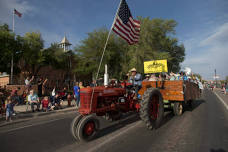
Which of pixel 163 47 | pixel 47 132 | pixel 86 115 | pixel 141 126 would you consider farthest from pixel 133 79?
pixel 163 47

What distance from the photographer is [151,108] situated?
484 centimetres

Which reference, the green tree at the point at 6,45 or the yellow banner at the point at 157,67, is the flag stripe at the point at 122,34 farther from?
the green tree at the point at 6,45

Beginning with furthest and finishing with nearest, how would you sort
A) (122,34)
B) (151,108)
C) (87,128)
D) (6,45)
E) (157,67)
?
1. (6,45)
2. (157,67)
3. (122,34)
4. (151,108)
5. (87,128)

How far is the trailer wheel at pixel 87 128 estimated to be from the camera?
3.43m

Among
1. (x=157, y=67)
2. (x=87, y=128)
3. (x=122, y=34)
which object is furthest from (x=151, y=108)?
(x=157, y=67)

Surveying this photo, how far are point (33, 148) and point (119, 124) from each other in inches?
103

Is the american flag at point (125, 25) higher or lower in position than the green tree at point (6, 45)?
lower

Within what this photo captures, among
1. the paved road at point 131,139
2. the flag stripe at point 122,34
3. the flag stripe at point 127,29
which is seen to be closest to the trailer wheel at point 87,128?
the paved road at point 131,139

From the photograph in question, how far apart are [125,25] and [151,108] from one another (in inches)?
114

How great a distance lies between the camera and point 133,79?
17.9 feet

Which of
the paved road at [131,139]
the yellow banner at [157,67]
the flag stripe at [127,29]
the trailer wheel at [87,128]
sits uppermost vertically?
the flag stripe at [127,29]

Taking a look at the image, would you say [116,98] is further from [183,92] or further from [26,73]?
[26,73]

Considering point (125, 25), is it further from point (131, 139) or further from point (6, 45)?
point (6, 45)

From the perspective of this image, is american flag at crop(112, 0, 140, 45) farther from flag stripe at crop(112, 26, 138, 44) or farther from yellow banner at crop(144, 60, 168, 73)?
yellow banner at crop(144, 60, 168, 73)
